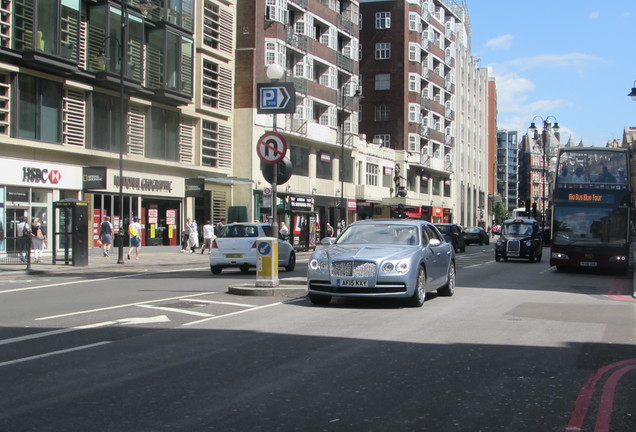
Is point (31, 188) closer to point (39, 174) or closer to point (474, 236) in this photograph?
point (39, 174)

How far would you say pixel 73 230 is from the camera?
86.3 feet

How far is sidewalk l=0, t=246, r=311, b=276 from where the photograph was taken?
24808mm

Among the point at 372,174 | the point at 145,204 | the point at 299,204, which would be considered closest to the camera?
the point at 145,204

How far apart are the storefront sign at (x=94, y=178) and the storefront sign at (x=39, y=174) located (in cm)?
22

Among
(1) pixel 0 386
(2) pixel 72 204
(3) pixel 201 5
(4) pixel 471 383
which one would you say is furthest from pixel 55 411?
(3) pixel 201 5

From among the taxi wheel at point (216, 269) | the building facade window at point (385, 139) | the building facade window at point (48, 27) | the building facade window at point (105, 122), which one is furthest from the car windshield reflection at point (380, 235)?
the building facade window at point (385, 139)

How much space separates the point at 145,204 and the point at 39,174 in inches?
308

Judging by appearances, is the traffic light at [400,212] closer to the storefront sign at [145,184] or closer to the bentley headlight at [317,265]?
the storefront sign at [145,184]

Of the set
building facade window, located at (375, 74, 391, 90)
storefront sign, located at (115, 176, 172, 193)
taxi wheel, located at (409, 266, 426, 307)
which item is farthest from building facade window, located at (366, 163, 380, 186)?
taxi wheel, located at (409, 266, 426, 307)

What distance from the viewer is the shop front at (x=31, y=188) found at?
2977 centimetres

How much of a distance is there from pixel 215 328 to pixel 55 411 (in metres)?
4.57

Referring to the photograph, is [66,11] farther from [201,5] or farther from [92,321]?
[92,321]

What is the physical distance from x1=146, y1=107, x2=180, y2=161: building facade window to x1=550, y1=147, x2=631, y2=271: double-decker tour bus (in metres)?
21.4

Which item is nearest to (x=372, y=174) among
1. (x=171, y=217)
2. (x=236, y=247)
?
(x=171, y=217)
